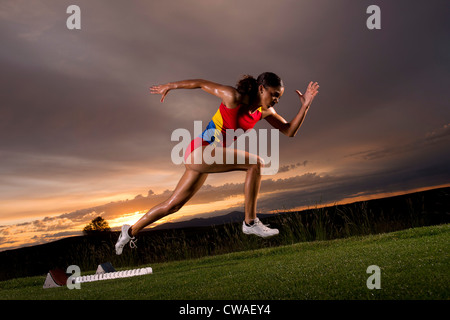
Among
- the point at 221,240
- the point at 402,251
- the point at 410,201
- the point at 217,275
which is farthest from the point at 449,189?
the point at 217,275

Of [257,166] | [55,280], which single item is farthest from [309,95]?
[55,280]

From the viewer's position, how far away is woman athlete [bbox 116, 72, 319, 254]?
358cm

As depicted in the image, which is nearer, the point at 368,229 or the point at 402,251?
the point at 402,251

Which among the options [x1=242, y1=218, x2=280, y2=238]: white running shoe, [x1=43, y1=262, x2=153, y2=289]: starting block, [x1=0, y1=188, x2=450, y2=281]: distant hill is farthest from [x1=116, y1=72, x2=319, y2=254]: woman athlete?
[x1=0, y1=188, x2=450, y2=281]: distant hill

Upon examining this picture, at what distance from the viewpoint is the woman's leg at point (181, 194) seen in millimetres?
3941

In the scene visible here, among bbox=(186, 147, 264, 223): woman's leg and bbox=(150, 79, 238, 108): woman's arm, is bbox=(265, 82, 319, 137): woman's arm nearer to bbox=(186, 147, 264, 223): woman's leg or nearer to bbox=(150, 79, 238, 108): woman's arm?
bbox=(186, 147, 264, 223): woman's leg

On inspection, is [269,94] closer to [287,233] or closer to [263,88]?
[263,88]

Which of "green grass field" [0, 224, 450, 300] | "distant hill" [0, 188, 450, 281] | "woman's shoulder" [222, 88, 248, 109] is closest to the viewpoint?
"green grass field" [0, 224, 450, 300]

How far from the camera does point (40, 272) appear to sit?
12156 millimetres

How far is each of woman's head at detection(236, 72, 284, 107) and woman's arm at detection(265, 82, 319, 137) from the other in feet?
1.87

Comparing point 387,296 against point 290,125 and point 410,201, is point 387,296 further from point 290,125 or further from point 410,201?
point 410,201

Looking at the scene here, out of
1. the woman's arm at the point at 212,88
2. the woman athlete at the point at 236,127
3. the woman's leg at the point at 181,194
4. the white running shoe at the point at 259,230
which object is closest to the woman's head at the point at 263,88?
the woman athlete at the point at 236,127

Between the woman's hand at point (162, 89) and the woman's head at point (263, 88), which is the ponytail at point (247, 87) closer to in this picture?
the woman's head at point (263, 88)
